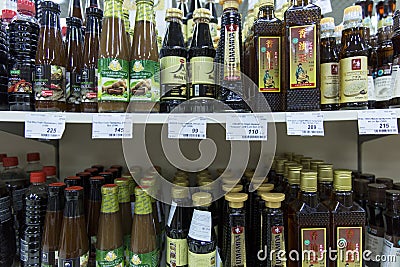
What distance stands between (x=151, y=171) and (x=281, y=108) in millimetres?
548

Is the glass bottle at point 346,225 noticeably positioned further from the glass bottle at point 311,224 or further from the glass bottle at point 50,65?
the glass bottle at point 50,65

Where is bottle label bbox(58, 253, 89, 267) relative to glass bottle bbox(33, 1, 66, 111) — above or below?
below

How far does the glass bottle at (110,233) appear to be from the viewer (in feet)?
2.87

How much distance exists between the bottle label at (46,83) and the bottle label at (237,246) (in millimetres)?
646

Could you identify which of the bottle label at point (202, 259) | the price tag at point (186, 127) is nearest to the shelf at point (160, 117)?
the price tag at point (186, 127)

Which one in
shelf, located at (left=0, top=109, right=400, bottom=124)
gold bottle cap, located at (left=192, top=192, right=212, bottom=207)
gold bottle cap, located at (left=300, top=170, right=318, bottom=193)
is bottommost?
gold bottle cap, located at (left=192, top=192, right=212, bottom=207)

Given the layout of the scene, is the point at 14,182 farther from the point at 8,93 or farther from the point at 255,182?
the point at 255,182

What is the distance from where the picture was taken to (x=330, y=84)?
2.81 feet

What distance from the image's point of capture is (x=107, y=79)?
0.82m

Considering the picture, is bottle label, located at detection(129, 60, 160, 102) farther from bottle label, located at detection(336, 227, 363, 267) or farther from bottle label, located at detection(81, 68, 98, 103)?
bottle label, located at detection(336, 227, 363, 267)

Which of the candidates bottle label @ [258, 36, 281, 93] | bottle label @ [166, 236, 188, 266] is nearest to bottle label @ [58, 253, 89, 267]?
bottle label @ [166, 236, 188, 266]

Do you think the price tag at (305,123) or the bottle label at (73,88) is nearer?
the price tag at (305,123)

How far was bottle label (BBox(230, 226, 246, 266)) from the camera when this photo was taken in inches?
32.9

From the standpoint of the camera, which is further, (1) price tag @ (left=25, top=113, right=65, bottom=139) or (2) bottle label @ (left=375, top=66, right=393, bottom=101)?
(2) bottle label @ (left=375, top=66, right=393, bottom=101)
